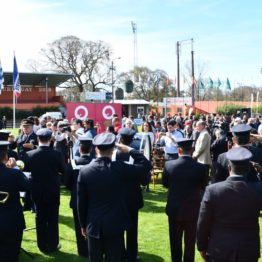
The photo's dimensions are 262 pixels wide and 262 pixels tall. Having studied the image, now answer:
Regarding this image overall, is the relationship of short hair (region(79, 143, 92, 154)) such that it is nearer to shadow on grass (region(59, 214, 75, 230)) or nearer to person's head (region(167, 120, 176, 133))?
shadow on grass (region(59, 214, 75, 230))

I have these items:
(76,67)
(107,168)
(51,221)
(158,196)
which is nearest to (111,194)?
(107,168)

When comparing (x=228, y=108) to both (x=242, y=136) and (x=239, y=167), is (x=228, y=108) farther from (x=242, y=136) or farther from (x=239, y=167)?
(x=239, y=167)

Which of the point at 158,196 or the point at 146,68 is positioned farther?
the point at 146,68

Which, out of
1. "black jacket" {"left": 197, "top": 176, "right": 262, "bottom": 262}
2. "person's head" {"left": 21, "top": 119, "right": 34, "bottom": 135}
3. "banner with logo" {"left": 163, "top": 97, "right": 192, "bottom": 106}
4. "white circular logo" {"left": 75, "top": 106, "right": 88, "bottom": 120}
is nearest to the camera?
"black jacket" {"left": 197, "top": 176, "right": 262, "bottom": 262}

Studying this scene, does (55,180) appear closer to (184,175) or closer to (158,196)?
(184,175)

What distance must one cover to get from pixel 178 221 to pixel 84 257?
5.91ft

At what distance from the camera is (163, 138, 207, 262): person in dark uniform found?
4.08 meters

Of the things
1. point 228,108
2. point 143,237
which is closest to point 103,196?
point 143,237

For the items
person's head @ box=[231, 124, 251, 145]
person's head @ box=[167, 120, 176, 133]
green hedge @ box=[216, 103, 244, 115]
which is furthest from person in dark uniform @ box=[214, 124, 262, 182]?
green hedge @ box=[216, 103, 244, 115]

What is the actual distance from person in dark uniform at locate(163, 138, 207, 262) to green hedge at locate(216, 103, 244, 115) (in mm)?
38000

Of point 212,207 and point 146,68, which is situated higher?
point 146,68

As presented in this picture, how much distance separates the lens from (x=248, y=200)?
8.81 feet

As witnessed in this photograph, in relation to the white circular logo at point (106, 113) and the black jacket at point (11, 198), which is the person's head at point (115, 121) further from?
the black jacket at point (11, 198)

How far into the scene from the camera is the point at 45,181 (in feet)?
16.4
